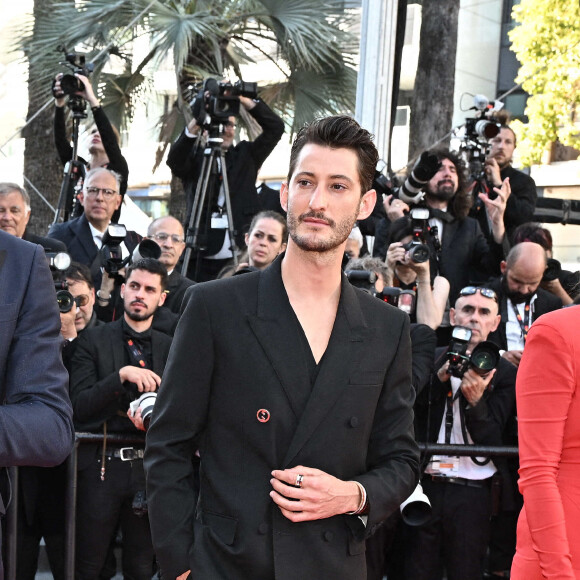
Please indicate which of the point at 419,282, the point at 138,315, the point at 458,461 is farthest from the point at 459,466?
the point at 138,315

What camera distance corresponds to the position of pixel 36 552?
4.66 metres

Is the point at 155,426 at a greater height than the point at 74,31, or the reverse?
the point at 74,31

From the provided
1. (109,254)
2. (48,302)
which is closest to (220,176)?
(109,254)

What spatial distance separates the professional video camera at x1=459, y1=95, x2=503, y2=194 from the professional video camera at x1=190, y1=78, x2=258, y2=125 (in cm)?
149

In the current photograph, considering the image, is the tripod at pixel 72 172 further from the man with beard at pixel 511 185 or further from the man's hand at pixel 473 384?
the man's hand at pixel 473 384

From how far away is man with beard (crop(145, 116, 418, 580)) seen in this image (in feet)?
7.38

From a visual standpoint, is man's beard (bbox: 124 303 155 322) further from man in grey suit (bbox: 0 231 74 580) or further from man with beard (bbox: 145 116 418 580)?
man in grey suit (bbox: 0 231 74 580)

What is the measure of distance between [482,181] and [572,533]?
4.61 metres

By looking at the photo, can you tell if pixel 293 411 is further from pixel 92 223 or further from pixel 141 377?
pixel 92 223

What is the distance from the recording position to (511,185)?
705 centimetres

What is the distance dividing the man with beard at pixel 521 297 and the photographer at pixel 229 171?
5.96 ft

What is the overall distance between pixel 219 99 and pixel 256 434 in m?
4.31

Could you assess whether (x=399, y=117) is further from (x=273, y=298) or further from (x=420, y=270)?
(x=273, y=298)

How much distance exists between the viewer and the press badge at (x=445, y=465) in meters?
4.68
